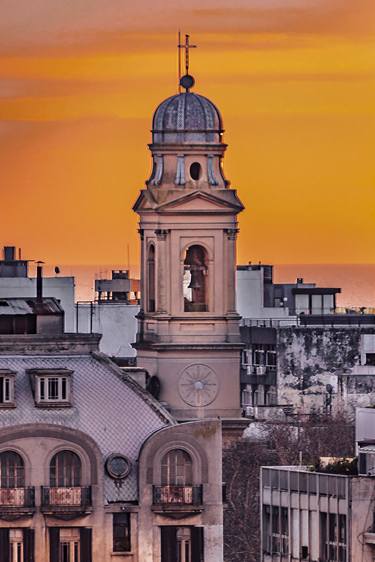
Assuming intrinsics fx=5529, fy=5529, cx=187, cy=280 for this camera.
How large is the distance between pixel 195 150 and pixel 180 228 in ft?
7.98

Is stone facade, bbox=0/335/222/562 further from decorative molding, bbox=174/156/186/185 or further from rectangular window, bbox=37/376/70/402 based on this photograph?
decorative molding, bbox=174/156/186/185

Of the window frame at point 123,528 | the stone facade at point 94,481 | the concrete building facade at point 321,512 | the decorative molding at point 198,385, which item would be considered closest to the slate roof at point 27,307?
the concrete building facade at point 321,512

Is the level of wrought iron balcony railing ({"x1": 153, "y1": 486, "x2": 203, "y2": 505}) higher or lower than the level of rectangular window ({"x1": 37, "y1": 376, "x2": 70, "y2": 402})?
lower

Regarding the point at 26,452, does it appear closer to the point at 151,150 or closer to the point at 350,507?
the point at 350,507

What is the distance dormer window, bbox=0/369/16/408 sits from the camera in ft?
427

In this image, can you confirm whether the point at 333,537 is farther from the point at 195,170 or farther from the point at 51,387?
the point at 195,170

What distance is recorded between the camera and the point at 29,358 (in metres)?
132

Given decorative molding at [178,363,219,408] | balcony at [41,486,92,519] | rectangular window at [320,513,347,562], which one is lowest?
rectangular window at [320,513,347,562]

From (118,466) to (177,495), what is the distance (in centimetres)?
154

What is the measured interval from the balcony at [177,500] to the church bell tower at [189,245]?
35074 mm

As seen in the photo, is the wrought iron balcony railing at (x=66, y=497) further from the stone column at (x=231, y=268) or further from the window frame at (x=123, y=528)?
the stone column at (x=231, y=268)

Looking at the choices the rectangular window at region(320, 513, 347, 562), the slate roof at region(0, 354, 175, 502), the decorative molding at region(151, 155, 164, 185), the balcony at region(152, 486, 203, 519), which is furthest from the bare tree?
the balcony at region(152, 486, 203, 519)

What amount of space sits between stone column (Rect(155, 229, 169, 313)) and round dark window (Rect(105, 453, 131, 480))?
37166mm

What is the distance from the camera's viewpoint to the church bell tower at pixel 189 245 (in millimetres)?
165750
